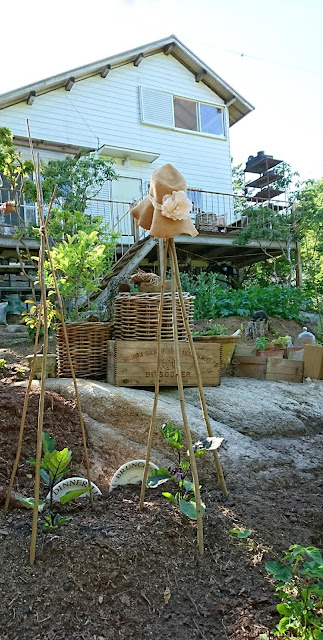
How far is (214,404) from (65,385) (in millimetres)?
1240

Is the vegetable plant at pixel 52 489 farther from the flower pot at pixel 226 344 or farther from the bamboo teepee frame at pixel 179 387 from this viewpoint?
the flower pot at pixel 226 344

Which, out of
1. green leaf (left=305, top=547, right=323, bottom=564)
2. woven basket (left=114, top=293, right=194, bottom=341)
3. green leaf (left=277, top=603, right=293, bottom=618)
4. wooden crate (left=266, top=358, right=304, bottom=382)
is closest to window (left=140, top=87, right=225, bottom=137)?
wooden crate (left=266, top=358, right=304, bottom=382)

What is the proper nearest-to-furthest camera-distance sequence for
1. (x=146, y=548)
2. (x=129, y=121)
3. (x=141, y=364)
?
(x=146, y=548) → (x=141, y=364) → (x=129, y=121)

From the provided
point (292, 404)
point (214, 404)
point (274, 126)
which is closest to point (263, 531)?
point (214, 404)

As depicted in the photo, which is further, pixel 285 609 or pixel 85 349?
pixel 85 349

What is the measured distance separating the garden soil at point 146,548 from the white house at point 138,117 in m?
8.36

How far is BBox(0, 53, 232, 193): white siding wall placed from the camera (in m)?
11.4

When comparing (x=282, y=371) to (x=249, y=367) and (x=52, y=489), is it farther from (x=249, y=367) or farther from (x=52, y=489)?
(x=52, y=489)

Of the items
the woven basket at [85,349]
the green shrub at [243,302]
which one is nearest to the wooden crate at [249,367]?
the woven basket at [85,349]

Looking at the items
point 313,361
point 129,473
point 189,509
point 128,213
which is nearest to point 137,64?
point 128,213

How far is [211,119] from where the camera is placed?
1366cm

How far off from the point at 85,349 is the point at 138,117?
9937 millimetres

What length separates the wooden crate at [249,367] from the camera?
538 centimetres

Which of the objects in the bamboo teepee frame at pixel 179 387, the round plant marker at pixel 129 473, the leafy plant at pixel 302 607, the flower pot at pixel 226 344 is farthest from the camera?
the flower pot at pixel 226 344
